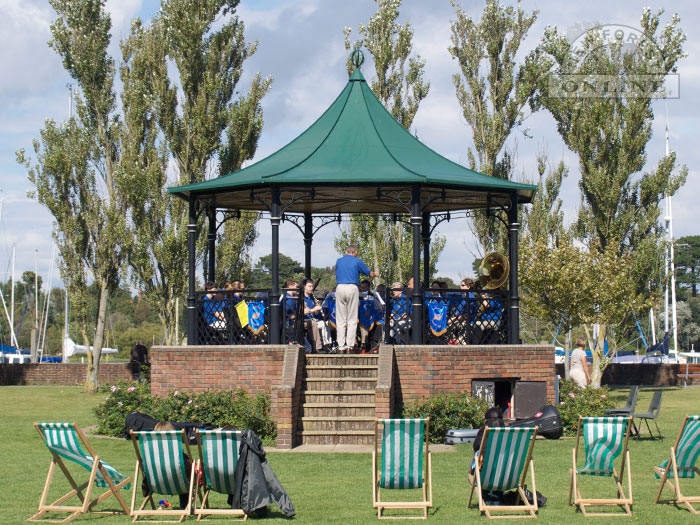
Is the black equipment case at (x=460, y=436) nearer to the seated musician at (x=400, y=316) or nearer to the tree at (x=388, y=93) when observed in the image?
the seated musician at (x=400, y=316)

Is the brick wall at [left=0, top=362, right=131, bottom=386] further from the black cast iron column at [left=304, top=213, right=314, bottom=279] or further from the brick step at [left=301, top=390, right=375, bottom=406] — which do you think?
the brick step at [left=301, top=390, right=375, bottom=406]

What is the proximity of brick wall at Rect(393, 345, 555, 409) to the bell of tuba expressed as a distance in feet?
7.62

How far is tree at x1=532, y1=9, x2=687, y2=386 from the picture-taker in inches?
1313

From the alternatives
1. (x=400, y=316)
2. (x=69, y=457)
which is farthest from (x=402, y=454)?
(x=400, y=316)

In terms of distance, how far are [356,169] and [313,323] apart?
2.92 m

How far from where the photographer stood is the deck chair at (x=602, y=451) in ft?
32.9

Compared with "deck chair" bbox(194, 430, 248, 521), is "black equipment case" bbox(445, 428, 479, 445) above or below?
below

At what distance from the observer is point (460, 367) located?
16703 millimetres

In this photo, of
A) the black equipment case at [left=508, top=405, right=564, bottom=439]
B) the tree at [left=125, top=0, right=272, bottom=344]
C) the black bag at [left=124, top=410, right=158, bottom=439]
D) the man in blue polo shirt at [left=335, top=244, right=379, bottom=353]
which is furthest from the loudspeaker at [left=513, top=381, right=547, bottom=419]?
the tree at [left=125, top=0, right=272, bottom=344]

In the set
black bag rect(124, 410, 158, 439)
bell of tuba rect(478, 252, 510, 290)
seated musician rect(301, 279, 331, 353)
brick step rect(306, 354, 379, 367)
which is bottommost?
black bag rect(124, 410, 158, 439)

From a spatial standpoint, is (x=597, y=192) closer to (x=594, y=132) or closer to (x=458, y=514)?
(x=594, y=132)

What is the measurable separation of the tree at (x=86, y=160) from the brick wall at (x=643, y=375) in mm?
17763

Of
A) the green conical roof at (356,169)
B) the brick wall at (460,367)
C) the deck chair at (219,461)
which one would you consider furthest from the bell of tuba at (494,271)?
the deck chair at (219,461)

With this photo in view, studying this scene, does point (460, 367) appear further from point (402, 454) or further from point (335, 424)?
point (402, 454)
